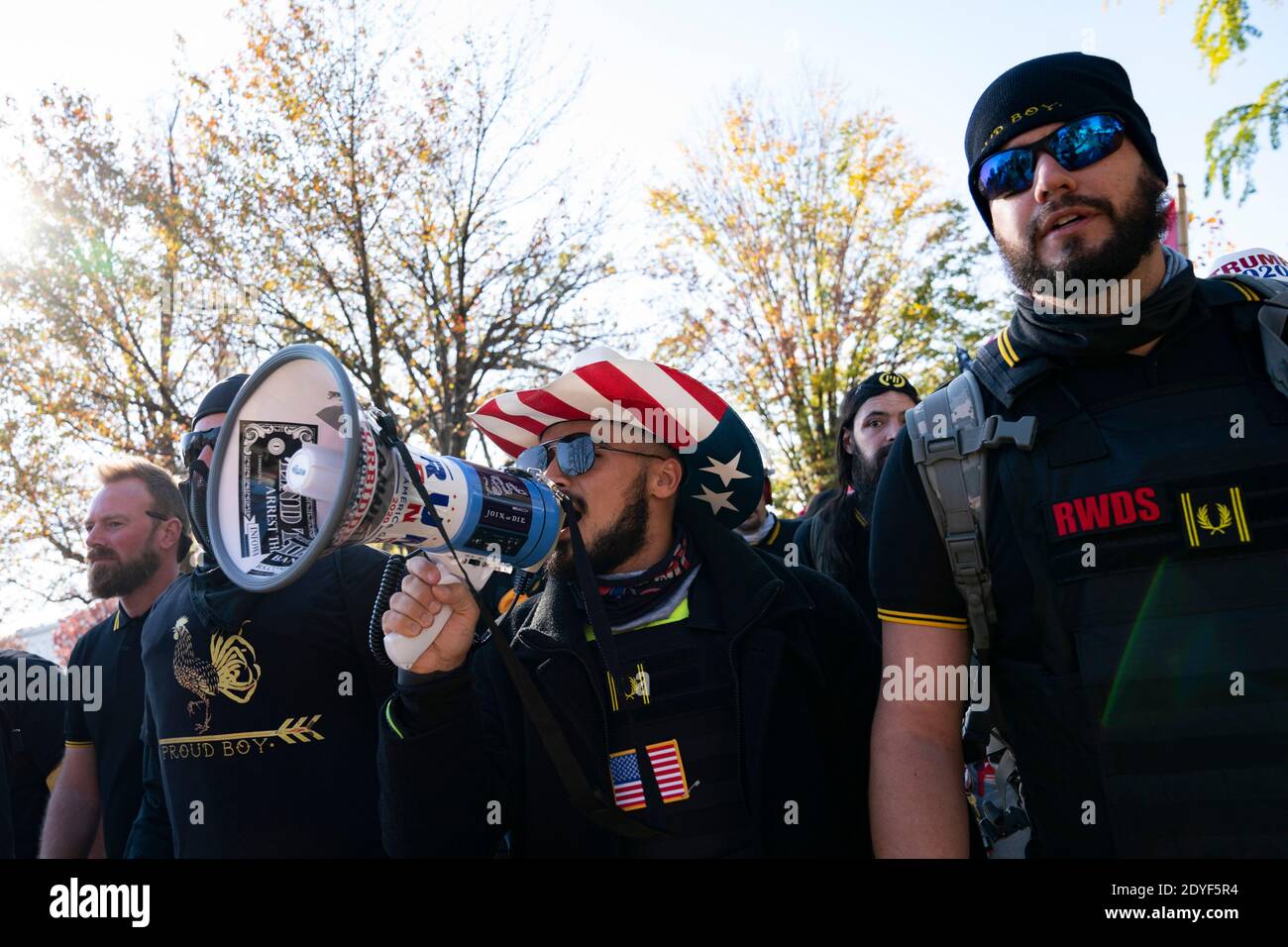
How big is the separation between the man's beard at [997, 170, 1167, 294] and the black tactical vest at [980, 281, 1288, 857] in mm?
179

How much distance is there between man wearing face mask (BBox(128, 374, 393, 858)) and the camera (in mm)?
3041

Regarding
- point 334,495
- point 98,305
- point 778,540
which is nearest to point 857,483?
point 778,540

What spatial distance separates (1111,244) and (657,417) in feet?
4.44

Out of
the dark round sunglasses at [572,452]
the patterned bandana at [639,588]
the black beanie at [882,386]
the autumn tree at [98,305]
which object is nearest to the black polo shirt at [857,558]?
the black beanie at [882,386]

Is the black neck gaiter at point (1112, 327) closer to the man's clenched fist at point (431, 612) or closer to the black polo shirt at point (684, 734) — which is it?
the black polo shirt at point (684, 734)

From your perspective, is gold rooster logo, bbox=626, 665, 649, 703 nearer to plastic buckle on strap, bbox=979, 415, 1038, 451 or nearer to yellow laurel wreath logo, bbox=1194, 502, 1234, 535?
plastic buckle on strap, bbox=979, 415, 1038, 451

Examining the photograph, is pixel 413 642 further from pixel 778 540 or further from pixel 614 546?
pixel 778 540

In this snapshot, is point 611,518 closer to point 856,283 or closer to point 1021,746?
point 1021,746

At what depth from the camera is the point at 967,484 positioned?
7.04 feet

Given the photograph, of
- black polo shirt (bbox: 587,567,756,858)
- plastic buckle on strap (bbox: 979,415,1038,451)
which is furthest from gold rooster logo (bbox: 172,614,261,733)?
plastic buckle on strap (bbox: 979,415,1038,451)

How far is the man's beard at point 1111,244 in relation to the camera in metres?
2.16

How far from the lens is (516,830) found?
8.79 feet
